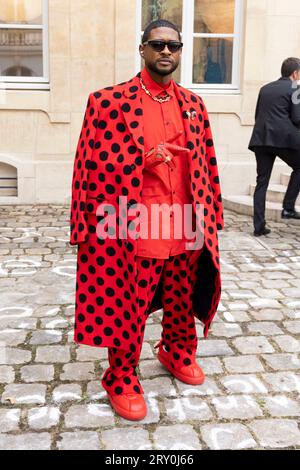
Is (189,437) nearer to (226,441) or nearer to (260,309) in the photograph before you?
(226,441)

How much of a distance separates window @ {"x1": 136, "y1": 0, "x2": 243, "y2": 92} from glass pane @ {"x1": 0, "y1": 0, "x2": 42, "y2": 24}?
155 centimetres

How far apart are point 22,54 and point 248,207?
403 cm

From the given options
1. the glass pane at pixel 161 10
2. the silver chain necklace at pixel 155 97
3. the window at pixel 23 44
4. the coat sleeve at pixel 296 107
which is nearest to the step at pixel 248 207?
the coat sleeve at pixel 296 107

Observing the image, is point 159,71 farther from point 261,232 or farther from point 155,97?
point 261,232

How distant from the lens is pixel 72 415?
314 cm

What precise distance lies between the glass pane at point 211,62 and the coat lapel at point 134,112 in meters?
6.70

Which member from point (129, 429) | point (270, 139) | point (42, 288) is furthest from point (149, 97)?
point (270, 139)

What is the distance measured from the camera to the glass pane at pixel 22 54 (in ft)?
30.1

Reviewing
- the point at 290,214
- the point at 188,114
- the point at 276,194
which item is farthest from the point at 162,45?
the point at 276,194

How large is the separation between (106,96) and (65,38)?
246 inches

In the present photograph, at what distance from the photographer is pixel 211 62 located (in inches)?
372

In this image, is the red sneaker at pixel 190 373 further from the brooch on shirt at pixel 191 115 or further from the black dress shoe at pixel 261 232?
the black dress shoe at pixel 261 232

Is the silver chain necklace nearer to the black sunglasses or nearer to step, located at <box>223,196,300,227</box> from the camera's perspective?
the black sunglasses

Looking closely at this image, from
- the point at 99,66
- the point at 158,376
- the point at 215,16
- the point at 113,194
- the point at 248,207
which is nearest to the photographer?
the point at 113,194
